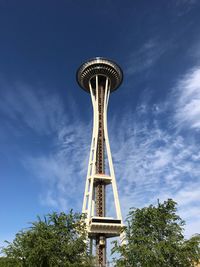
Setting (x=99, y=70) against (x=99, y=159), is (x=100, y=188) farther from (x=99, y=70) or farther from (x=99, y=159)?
(x=99, y=70)

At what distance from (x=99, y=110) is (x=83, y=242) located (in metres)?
57.7

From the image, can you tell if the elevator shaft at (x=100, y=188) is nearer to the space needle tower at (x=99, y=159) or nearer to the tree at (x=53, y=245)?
the space needle tower at (x=99, y=159)

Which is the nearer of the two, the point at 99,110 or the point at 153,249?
the point at 153,249

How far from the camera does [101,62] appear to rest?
89750mm

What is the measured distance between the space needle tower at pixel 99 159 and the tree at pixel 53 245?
87.6 feet

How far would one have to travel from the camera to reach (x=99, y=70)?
298 ft

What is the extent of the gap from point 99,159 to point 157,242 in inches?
2165

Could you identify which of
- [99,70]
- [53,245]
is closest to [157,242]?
[53,245]

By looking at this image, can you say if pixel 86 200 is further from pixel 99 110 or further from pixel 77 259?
pixel 77 259

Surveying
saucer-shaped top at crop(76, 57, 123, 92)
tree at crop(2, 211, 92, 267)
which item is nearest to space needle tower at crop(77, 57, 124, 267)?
saucer-shaped top at crop(76, 57, 123, 92)

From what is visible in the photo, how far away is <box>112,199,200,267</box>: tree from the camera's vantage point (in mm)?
24750

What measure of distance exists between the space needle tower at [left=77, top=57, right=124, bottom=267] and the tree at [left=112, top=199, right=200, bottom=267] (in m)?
31.6

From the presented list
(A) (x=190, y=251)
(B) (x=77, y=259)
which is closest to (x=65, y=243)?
(B) (x=77, y=259)

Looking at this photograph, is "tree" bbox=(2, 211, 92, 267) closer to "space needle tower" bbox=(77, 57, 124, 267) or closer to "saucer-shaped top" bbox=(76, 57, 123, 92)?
"space needle tower" bbox=(77, 57, 124, 267)
